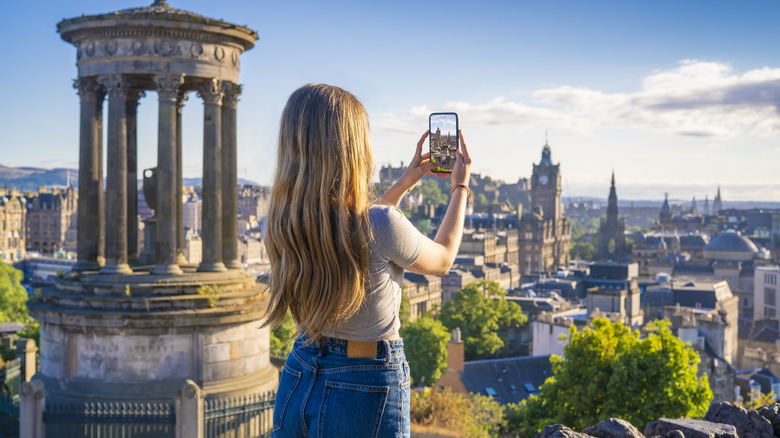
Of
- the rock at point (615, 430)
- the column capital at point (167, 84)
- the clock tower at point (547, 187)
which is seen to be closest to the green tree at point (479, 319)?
the column capital at point (167, 84)

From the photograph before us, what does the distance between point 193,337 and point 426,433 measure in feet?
26.0

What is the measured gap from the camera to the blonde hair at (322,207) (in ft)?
11.9

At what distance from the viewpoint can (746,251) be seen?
13100 cm

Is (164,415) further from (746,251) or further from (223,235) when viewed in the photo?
(746,251)

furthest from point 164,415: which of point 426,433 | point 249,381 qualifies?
point 426,433

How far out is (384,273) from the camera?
12.3 ft

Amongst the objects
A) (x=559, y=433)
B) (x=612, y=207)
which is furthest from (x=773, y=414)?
(x=612, y=207)

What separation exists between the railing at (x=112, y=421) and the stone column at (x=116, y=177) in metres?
3.05

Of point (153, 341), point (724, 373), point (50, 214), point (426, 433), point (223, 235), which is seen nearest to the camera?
point (153, 341)

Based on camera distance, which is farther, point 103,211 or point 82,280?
point 103,211

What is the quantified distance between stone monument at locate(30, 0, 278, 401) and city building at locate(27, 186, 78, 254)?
435 feet

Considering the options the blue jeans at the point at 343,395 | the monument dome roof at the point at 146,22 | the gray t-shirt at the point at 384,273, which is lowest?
the blue jeans at the point at 343,395

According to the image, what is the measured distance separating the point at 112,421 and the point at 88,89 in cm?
706

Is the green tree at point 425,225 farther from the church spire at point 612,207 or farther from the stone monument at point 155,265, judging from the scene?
the stone monument at point 155,265
